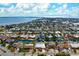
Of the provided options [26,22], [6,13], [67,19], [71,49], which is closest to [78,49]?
[71,49]

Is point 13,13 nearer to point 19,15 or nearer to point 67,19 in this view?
point 19,15

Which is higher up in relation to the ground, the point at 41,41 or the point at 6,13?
the point at 6,13

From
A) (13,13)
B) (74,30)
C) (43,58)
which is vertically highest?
(13,13)

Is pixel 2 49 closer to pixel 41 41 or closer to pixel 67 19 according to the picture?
pixel 41 41

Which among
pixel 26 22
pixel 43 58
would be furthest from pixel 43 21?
pixel 43 58

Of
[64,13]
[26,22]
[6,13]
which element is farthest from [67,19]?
[6,13]

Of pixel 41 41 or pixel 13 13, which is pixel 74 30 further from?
pixel 13 13

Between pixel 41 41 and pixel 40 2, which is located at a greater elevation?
pixel 40 2
